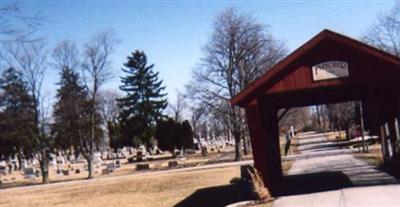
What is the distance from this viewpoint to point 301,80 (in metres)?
17.1

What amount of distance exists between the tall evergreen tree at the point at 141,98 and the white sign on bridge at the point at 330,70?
68969 mm

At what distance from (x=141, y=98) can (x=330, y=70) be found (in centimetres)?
7482

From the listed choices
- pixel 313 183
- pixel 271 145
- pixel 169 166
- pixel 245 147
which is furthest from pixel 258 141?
pixel 245 147

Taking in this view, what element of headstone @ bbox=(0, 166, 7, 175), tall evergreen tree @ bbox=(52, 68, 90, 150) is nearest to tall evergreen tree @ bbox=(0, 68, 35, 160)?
tall evergreen tree @ bbox=(52, 68, 90, 150)

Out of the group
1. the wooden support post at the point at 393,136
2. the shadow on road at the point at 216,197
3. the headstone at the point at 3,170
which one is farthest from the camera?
the headstone at the point at 3,170

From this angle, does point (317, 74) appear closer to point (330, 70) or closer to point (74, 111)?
point (330, 70)

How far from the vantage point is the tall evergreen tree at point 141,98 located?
8700 cm

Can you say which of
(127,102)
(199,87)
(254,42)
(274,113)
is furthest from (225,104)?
(127,102)

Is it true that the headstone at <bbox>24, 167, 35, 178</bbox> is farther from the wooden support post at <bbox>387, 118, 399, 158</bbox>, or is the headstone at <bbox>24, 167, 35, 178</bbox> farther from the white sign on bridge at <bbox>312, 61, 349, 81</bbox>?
the white sign on bridge at <bbox>312, 61, 349, 81</bbox>

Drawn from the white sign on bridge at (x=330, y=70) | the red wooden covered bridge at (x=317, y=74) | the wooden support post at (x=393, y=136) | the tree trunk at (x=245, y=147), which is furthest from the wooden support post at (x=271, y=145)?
the tree trunk at (x=245, y=147)

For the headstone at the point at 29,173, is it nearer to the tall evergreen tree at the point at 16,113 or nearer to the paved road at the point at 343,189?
the tall evergreen tree at the point at 16,113

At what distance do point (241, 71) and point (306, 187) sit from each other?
32.7m

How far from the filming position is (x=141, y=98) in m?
90.5

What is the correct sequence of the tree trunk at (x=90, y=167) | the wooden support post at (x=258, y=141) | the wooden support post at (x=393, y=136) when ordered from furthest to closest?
the tree trunk at (x=90, y=167) → the wooden support post at (x=393, y=136) → the wooden support post at (x=258, y=141)
